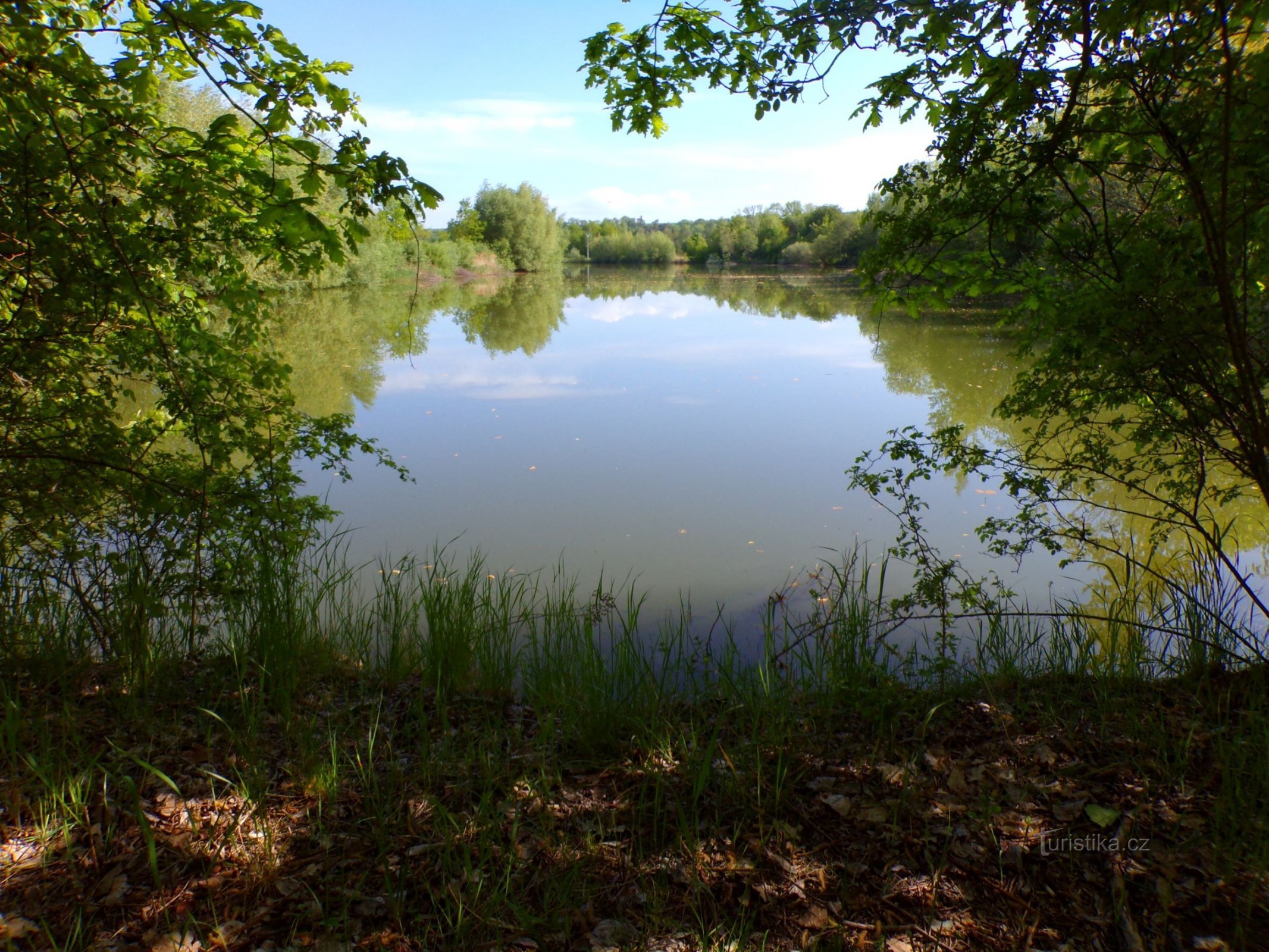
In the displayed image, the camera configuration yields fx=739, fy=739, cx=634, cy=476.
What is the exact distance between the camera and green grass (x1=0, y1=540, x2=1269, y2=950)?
5.80 feet

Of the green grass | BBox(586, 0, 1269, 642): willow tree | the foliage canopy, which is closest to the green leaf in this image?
the green grass

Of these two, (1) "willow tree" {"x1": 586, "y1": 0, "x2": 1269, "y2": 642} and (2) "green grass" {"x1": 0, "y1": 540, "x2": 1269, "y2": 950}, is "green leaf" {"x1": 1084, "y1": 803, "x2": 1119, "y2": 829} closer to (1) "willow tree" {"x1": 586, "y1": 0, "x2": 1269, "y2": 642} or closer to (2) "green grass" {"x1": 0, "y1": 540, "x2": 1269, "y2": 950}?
(2) "green grass" {"x1": 0, "y1": 540, "x2": 1269, "y2": 950}

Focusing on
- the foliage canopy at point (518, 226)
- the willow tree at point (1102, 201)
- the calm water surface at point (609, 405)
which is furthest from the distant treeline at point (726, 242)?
the willow tree at point (1102, 201)

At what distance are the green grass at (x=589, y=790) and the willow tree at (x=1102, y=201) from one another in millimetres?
945

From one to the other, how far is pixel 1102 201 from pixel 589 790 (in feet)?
→ 9.35

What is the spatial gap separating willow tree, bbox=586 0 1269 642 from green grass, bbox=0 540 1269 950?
3.10 feet

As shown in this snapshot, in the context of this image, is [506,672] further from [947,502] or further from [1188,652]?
[947,502]

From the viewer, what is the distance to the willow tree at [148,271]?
2.37 meters

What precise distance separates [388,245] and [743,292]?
17.6 meters

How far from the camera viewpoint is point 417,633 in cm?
351

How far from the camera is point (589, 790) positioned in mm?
2338

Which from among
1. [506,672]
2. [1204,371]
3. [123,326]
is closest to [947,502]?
[1204,371]

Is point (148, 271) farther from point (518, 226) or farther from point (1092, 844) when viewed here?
point (518, 226)

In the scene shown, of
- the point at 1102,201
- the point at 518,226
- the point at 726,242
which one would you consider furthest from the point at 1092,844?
the point at 726,242
